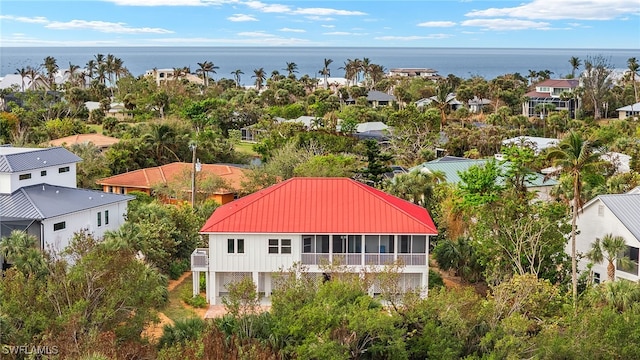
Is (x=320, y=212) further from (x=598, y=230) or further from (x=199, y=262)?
(x=598, y=230)

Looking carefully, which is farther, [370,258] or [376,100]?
[376,100]

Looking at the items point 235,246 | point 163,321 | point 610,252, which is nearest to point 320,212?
point 235,246

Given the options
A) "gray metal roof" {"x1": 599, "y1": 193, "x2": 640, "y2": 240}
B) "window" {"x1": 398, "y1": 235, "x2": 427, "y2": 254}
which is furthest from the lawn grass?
"gray metal roof" {"x1": 599, "y1": 193, "x2": 640, "y2": 240}

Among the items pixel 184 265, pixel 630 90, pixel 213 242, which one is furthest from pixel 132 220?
pixel 630 90

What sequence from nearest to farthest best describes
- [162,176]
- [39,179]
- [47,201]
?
1. [47,201]
2. [39,179]
3. [162,176]

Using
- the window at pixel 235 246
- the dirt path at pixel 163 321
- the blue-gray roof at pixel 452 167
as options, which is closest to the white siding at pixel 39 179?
the dirt path at pixel 163 321

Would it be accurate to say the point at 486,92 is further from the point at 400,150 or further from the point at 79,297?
the point at 79,297

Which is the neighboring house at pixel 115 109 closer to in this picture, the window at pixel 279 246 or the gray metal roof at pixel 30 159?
the gray metal roof at pixel 30 159
